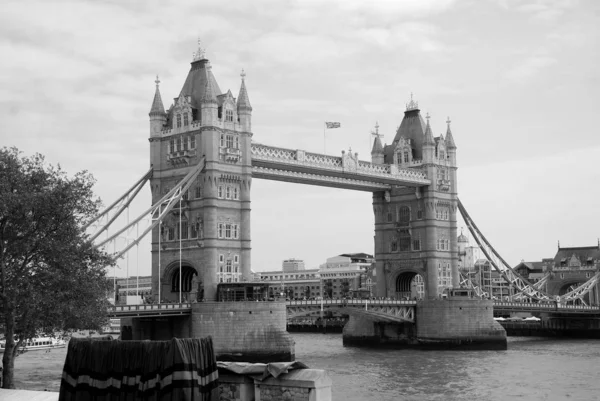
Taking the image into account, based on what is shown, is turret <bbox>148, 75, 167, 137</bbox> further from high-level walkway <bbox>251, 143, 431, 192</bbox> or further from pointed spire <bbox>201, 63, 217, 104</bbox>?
high-level walkway <bbox>251, 143, 431, 192</bbox>

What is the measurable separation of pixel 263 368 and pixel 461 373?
39.8m

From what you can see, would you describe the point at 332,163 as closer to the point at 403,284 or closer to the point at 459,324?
the point at 459,324

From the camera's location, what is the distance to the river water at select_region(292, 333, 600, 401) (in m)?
51.8

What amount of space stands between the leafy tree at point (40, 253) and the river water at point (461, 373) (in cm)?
1575

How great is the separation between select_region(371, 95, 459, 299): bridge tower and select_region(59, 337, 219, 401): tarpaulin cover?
234 ft

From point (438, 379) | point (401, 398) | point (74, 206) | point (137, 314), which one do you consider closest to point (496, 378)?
point (438, 379)

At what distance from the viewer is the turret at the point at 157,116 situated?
77000 mm

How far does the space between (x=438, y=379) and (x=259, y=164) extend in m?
27.5

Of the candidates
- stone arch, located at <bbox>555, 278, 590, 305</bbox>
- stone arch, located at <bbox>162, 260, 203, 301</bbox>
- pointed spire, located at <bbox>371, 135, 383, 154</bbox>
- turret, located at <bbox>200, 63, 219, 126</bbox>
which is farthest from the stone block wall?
stone arch, located at <bbox>555, 278, 590, 305</bbox>

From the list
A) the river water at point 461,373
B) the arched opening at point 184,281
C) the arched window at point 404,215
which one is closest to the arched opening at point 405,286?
the arched window at point 404,215

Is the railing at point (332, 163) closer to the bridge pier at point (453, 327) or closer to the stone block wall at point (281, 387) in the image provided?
the bridge pier at point (453, 327)

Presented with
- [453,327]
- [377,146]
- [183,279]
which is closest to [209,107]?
[183,279]

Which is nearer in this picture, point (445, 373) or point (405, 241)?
point (445, 373)

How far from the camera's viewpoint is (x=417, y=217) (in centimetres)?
9806
